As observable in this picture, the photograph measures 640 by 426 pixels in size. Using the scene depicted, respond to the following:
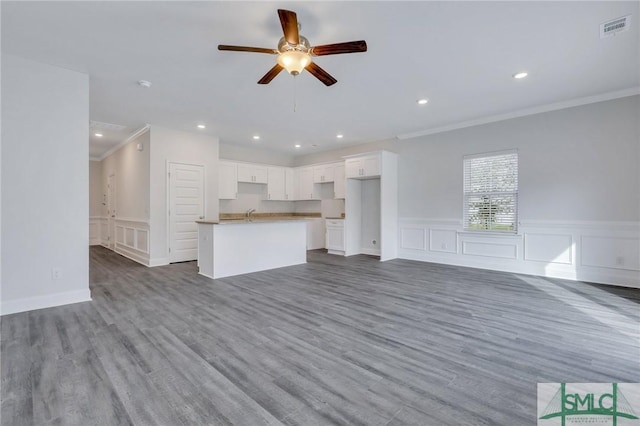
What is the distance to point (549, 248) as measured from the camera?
4770mm

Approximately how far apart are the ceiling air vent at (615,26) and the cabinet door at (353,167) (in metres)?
4.45

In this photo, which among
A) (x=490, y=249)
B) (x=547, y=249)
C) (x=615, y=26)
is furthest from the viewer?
(x=490, y=249)

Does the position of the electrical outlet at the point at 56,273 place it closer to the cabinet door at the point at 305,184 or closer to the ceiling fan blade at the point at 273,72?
the ceiling fan blade at the point at 273,72

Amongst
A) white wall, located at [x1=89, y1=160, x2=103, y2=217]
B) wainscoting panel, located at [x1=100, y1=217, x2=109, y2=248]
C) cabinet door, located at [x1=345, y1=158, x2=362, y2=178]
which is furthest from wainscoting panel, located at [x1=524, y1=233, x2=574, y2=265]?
white wall, located at [x1=89, y1=160, x2=103, y2=217]

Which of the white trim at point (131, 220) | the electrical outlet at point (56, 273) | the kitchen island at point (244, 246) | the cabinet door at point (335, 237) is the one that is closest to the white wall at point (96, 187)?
the white trim at point (131, 220)

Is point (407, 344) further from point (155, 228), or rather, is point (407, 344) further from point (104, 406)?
Answer: point (155, 228)

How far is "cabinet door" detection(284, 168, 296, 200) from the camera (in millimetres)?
8625

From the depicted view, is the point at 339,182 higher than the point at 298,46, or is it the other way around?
the point at 298,46

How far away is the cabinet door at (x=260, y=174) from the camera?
781cm

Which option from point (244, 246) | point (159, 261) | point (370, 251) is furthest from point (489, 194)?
point (159, 261)

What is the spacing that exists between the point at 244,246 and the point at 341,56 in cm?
343

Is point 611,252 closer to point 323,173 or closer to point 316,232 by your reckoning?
point 323,173

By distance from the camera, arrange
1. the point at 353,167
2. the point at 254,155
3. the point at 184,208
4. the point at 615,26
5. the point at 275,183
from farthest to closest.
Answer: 1. the point at 275,183
2. the point at 254,155
3. the point at 353,167
4. the point at 184,208
5. the point at 615,26

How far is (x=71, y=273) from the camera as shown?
3.47 metres
